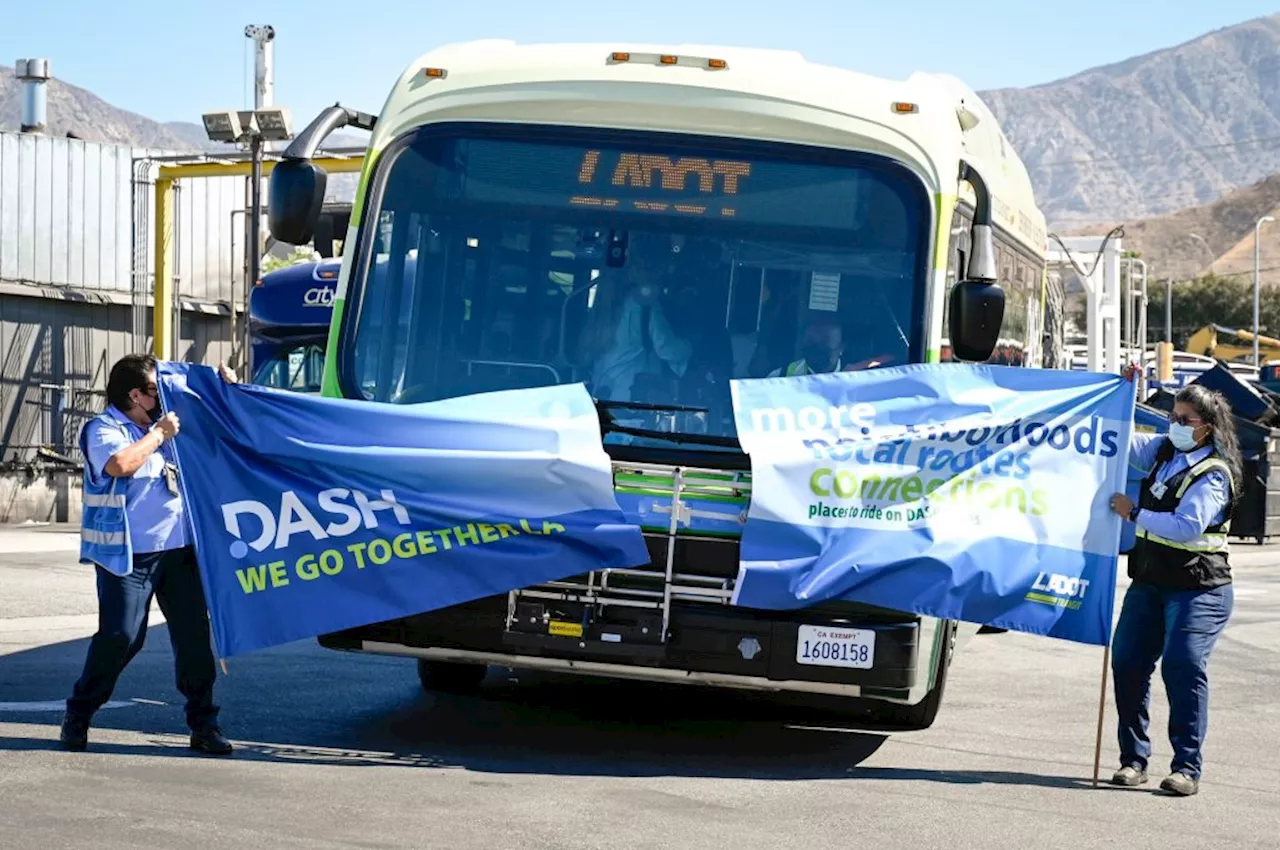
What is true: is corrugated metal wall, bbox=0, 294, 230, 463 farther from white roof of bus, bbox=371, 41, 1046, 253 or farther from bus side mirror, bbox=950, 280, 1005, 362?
bus side mirror, bbox=950, 280, 1005, 362

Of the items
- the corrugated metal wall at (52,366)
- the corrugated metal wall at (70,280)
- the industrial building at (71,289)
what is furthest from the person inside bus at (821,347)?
the corrugated metal wall at (70,280)

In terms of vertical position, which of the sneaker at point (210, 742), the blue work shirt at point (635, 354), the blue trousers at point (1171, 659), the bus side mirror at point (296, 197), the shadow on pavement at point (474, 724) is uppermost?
the bus side mirror at point (296, 197)

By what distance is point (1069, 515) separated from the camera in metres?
9.00

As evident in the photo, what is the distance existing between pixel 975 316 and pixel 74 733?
4.47 metres

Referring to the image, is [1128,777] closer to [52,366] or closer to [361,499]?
[361,499]

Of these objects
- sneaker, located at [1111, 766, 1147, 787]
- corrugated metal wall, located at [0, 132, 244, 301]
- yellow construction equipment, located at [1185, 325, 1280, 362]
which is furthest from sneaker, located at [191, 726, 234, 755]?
yellow construction equipment, located at [1185, 325, 1280, 362]

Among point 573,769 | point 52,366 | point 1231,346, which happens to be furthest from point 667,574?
point 1231,346

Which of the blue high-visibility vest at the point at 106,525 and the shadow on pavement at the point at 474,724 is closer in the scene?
the blue high-visibility vest at the point at 106,525

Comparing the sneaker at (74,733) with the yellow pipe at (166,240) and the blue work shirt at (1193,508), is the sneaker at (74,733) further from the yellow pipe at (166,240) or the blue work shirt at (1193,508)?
the yellow pipe at (166,240)

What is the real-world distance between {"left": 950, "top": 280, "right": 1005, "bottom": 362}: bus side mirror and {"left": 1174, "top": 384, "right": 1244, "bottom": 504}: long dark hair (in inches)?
36.0

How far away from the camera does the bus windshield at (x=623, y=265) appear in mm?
8945

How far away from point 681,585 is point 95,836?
9.18 ft

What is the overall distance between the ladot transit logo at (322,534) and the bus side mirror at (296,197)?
137cm

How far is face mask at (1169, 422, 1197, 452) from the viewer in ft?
29.0
